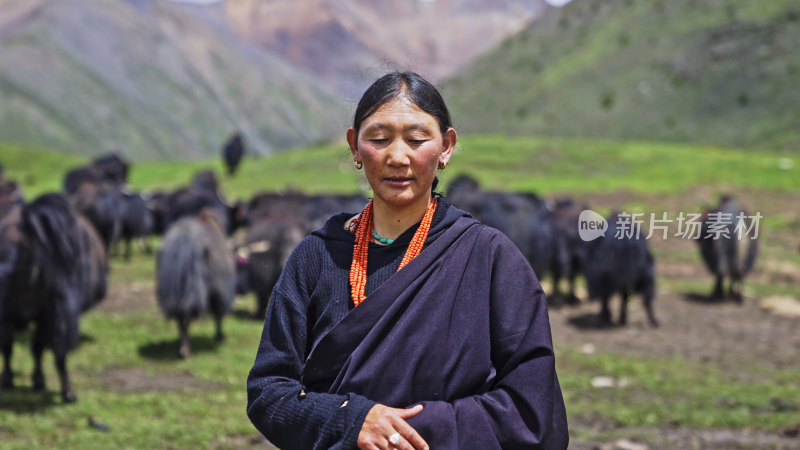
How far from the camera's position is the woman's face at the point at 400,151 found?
7.64ft

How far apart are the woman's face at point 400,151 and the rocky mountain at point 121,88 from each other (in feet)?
384

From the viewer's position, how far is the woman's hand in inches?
81.9

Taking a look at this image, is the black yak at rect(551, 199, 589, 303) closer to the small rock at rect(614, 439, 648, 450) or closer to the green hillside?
the small rock at rect(614, 439, 648, 450)

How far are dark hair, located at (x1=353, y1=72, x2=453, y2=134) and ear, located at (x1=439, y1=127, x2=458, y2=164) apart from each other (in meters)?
0.04

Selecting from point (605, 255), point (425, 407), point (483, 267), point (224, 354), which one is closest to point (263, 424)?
point (425, 407)

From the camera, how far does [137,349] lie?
885 cm

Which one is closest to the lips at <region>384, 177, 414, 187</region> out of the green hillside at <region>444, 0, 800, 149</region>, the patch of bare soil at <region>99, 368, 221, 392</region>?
the patch of bare soil at <region>99, 368, 221, 392</region>

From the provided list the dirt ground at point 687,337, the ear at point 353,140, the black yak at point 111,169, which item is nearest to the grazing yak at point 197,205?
the black yak at point 111,169

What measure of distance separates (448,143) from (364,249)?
44cm

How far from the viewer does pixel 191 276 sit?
340 inches

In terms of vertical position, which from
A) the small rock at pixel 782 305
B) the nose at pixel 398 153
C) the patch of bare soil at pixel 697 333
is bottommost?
the patch of bare soil at pixel 697 333

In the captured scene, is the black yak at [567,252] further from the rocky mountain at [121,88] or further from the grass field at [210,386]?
the rocky mountain at [121,88]

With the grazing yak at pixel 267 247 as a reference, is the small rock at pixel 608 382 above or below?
below

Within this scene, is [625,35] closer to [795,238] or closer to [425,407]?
[795,238]
